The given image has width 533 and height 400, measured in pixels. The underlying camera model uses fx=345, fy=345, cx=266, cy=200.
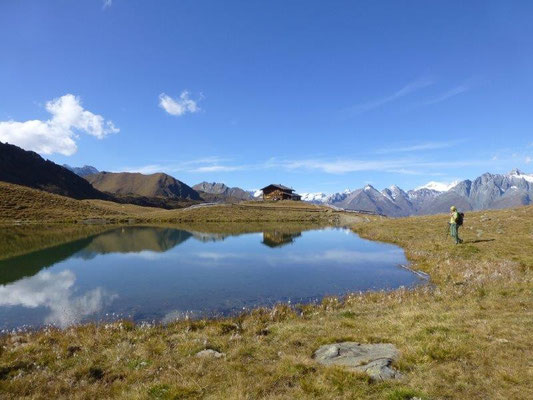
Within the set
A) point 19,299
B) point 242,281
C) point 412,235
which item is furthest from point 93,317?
point 412,235

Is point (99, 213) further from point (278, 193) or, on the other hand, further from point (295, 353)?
point (295, 353)

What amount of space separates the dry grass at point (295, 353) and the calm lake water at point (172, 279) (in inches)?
146

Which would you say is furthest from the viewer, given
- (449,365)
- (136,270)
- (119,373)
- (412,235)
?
(412,235)

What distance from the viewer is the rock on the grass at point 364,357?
32.6 feet

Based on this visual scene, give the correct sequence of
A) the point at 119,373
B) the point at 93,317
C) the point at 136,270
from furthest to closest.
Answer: the point at 136,270 → the point at 93,317 → the point at 119,373

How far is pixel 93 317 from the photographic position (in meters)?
18.3

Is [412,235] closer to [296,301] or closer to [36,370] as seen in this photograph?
[296,301]

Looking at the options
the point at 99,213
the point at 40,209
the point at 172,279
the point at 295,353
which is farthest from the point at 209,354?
the point at 99,213

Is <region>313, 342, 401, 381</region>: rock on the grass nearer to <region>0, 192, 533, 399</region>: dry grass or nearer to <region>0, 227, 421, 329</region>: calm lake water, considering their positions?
<region>0, 192, 533, 399</region>: dry grass

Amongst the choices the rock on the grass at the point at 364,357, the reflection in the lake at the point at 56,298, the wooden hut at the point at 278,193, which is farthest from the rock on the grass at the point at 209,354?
the wooden hut at the point at 278,193

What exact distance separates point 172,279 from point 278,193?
140206 millimetres

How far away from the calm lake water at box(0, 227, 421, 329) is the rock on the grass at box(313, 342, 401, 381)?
8.55 m

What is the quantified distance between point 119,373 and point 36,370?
2822mm

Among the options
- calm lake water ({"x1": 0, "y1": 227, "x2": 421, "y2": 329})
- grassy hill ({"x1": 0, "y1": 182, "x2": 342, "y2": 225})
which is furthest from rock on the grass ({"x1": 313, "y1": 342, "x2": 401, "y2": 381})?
grassy hill ({"x1": 0, "y1": 182, "x2": 342, "y2": 225})
